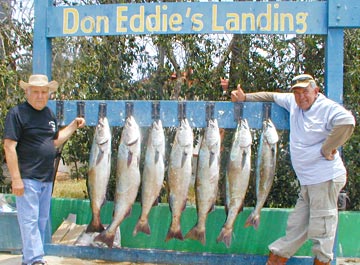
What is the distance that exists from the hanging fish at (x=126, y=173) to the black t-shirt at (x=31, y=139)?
0.64m

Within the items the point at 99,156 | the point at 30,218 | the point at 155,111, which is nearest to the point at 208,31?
the point at 155,111

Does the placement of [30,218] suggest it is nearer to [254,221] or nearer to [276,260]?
[254,221]

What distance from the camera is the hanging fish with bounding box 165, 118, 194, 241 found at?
4473 mm

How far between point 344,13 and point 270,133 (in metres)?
1.35

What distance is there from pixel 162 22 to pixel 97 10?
0.69 m

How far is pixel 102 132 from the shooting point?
459 cm

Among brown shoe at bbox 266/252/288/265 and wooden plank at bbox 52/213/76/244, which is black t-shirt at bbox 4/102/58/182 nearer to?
Answer: wooden plank at bbox 52/213/76/244

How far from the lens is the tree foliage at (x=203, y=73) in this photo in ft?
20.5

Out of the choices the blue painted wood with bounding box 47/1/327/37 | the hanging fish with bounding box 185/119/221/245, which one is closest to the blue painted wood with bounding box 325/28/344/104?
the blue painted wood with bounding box 47/1/327/37

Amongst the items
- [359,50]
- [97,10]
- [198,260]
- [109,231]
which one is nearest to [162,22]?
[97,10]

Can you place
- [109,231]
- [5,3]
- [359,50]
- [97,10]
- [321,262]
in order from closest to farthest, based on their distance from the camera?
[321,262] < [109,231] < [97,10] < [359,50] < [5,3]

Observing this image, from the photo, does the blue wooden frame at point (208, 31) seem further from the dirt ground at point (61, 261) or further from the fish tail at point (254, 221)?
the fish tail at point (254, 221)

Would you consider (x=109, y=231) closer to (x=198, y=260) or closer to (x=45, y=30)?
(x=198, y=260)

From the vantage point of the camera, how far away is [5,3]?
7672 millimetres
